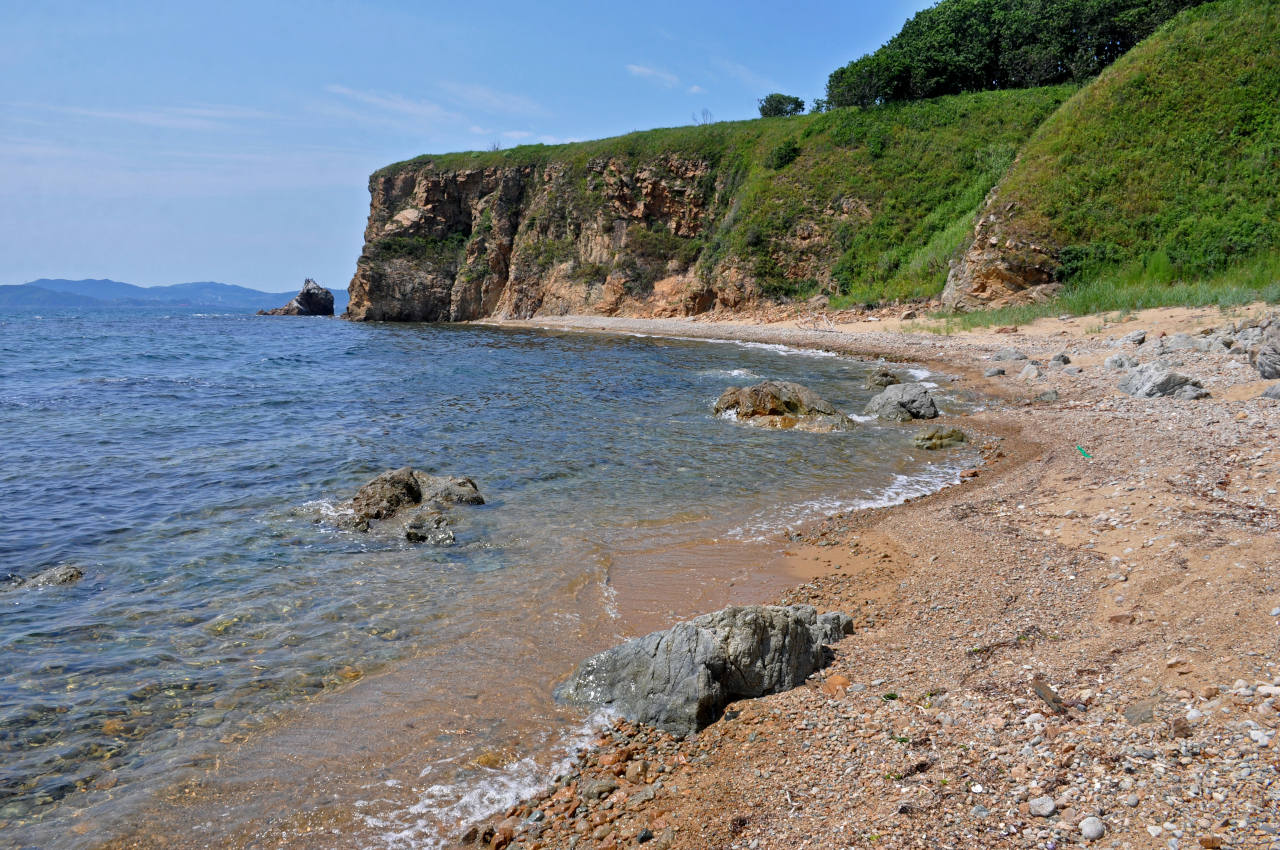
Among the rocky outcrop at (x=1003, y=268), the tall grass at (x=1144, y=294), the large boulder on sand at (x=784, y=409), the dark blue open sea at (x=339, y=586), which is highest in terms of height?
the rocky outcrop at (x=1003, y=268)

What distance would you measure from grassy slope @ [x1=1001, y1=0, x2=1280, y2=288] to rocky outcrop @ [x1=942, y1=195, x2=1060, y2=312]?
0.65 meters

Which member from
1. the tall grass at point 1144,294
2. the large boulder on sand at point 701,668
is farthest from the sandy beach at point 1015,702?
the tall grass at point 1144,294

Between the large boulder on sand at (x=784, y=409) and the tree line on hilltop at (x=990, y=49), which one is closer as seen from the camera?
the large boulder on sand at (x=784, y=409)

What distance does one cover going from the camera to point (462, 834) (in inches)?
173

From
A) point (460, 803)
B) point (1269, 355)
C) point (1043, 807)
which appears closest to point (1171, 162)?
point (1269, 355)

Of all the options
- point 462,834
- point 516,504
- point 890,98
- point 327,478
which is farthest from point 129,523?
point 890,98

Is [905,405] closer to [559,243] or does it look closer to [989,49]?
[989,49]

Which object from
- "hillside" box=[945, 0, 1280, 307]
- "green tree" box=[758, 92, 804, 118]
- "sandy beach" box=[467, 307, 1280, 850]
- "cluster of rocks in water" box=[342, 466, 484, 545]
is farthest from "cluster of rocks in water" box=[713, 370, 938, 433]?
"green tree" box=[758, 92, 804, 118]

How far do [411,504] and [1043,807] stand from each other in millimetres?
8941

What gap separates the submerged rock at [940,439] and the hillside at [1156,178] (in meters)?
16.7

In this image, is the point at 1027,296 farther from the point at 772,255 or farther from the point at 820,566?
the point at 820,566

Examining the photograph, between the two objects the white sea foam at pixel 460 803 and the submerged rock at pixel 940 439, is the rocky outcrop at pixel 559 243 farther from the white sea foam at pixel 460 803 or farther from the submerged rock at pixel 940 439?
the white sea foam at pixel 460 803

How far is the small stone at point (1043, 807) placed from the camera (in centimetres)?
338

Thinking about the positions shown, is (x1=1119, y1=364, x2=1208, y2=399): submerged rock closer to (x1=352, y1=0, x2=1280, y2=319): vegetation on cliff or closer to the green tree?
(x1=352, y1=0, x2=1280, y2=319): vegetation on cliff
